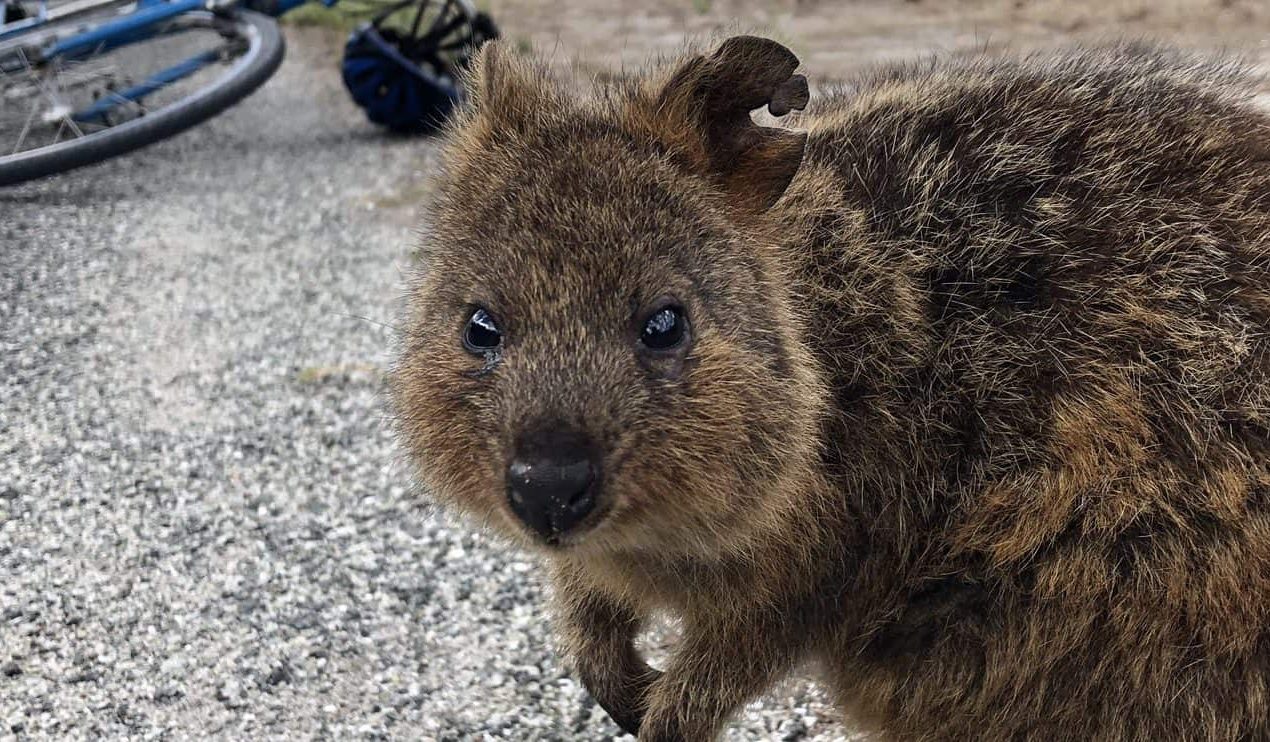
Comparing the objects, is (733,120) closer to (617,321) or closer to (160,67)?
(617,321)

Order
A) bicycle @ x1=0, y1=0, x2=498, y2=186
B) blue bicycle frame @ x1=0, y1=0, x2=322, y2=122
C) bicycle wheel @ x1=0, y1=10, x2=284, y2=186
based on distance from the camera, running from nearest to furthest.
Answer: bicycle wheel @ x1=0, y1=10, x2=284, y2=186
bicycle @ x1=0, y1=0, x2=498, y2=186
blue bicycle frame @ x1=0, y1=0, x2=322, y2=122

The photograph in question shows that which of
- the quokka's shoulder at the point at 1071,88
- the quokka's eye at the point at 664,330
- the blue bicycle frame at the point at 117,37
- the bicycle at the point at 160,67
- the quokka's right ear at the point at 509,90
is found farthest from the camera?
the blue bicycle frame at the point at 117,37

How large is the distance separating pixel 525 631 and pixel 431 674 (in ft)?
1.43

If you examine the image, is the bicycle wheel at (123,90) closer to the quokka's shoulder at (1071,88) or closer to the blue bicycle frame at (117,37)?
the blue bicycle frame at (117,37)

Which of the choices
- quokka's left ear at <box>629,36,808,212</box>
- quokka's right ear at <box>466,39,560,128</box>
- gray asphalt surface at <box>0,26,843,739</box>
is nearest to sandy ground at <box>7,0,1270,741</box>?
gray asphalt surface at <box>0,26,843,739</box>

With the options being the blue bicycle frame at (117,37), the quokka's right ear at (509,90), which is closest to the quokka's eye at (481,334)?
the quokka's right ear at (509,90)

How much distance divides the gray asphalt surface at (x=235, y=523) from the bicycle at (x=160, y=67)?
139 cm

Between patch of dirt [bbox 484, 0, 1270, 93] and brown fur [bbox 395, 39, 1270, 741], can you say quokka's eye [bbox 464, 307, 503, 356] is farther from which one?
patch of dirt [bbox 484, 0, 1270, 93]

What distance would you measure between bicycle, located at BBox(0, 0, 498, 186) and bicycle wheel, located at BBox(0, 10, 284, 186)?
A: 0.01m

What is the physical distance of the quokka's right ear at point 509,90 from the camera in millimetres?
3432

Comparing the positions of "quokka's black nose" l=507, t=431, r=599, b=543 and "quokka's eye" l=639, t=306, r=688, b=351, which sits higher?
"quokka's eye" l=639, t=306, r=688, b=351

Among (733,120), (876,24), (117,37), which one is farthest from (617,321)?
(117,37)

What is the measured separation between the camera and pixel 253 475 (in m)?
5.72

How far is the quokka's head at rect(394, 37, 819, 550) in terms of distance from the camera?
2.78 metres
